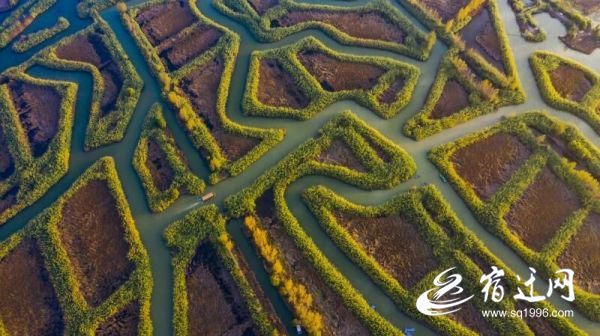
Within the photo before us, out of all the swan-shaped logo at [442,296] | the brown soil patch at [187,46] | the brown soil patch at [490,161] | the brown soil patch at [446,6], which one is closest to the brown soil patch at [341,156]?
the brown soil patch at [490,161]

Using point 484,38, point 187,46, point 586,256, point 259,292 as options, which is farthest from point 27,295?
point 484,38

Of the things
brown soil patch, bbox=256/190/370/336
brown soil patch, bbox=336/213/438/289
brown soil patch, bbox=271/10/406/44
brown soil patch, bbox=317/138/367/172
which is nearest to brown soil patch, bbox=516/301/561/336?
brown soil patch, bbox=336/213/438/289

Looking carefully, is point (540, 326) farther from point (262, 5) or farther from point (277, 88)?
point (262, 5)

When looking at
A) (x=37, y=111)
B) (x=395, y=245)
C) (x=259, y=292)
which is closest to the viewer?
(x=259, y=292)

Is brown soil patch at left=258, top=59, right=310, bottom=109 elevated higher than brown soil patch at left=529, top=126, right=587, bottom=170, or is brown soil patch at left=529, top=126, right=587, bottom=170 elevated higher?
brown soil patch at left=258, top=59, right=310, bottom=109

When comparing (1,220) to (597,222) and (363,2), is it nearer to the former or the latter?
(363,2)

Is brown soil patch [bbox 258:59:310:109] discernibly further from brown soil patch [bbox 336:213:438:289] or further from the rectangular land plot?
the rectangular land plot
